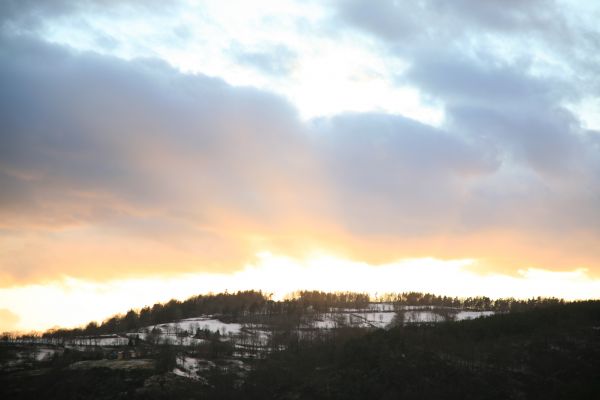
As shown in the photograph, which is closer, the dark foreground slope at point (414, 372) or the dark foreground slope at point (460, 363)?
the dark foreground slope at point (460, 363)

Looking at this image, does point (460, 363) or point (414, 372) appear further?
point (460, 363)

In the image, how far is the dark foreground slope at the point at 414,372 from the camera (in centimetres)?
13962

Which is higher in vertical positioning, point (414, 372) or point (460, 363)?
point (460, 363)

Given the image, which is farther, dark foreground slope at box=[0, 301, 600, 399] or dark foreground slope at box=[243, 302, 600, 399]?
dark foreground slope at box=[0, 301, 600, 399]

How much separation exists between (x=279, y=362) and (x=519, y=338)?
7459 cm

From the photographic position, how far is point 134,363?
17525cm

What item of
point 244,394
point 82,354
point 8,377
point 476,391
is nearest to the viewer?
point 476,391

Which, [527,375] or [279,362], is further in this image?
[279,362]

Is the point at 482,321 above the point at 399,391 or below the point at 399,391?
above

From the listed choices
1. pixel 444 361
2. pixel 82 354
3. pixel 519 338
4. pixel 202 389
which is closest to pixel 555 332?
pixel 519 338

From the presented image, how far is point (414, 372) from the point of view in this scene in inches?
5960

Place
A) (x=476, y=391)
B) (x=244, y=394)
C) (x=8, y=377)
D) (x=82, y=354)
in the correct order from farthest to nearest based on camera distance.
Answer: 1. (x=82, y=354)
2. (x=8, y=377)
3. (x=244, y=394)
4. (x=476, y=391)

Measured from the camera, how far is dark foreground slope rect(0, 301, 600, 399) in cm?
13962

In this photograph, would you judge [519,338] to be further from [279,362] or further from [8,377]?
[8,377]
